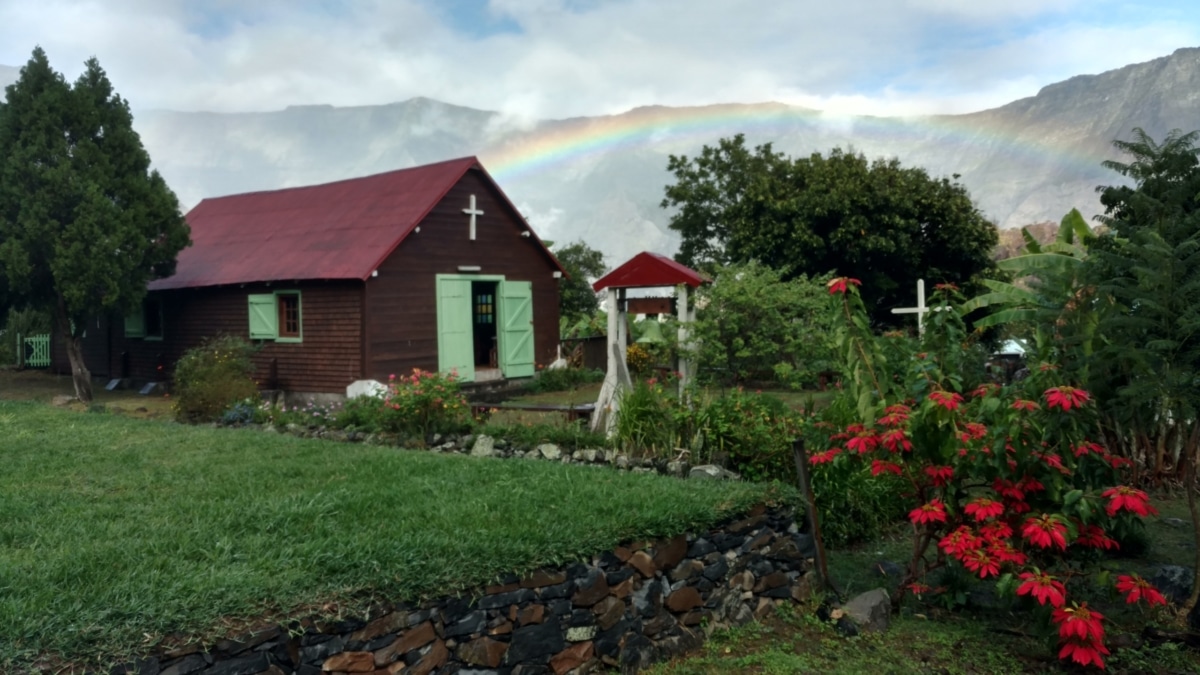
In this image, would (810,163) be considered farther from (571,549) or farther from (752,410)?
(571,549)

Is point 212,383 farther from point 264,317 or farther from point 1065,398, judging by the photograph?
point 1065,398

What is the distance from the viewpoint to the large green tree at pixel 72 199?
14.8 m

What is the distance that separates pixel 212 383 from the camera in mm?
12852

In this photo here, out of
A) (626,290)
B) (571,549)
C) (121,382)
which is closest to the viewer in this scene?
(571,549)

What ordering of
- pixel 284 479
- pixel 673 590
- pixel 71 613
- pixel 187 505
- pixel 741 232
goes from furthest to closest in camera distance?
1. pixel 741 232
2. pixel 284 479
3. pixel 187 505
4. pixel 673 590
5. pixel 71 613

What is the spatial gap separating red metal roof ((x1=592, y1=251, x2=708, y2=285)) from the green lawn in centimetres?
351

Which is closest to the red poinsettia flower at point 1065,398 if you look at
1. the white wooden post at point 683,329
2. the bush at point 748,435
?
the bush at point 748,435

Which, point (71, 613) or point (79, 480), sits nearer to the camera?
point (71, 613)

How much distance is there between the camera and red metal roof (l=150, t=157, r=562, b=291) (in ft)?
52.0

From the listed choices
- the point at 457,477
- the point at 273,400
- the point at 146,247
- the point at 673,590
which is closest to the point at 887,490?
the point at 673,590

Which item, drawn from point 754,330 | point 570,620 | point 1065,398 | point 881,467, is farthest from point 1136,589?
point 754,330

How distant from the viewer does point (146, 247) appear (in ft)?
52.5

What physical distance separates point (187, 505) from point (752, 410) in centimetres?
473

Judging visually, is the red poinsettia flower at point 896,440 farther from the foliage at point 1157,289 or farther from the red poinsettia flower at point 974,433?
the foliage at point 1157,289
